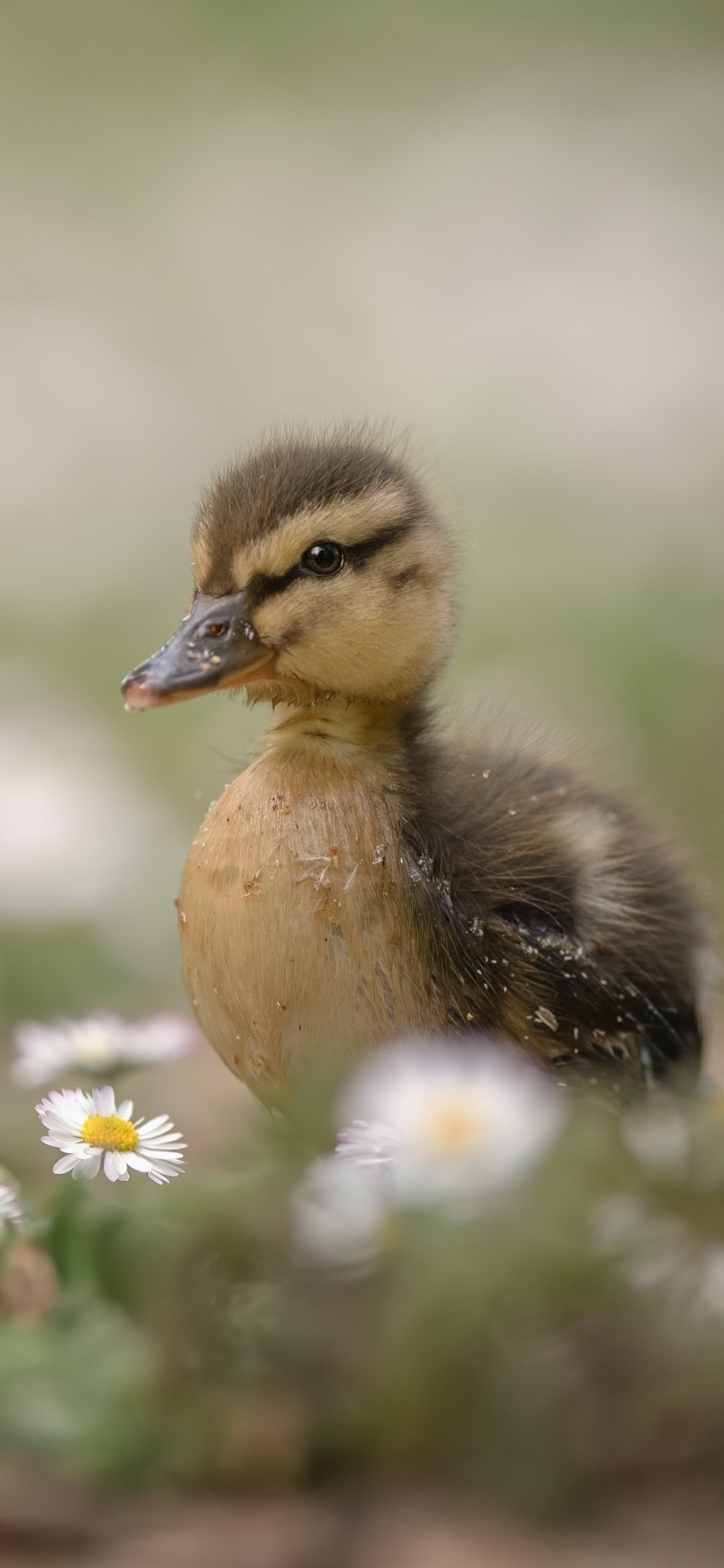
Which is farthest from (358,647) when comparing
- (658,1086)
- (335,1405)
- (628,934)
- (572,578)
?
(572,578)

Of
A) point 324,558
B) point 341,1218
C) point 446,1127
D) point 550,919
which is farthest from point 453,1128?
point 324,558

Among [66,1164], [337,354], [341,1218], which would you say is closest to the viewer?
[341,1218]

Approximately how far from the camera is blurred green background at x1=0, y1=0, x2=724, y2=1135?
4.41 meters

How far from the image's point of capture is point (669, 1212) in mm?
1742

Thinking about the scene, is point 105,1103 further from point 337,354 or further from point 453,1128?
point 337,354

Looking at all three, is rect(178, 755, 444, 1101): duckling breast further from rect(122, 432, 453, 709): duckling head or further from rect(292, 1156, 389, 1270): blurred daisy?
rect(292, 1156, 389, 1270): blurred daisy

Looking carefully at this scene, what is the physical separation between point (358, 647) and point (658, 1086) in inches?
31.7

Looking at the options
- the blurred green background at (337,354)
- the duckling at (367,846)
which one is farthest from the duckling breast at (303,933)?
the blurred green background at (337,354)

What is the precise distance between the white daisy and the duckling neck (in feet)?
2.12

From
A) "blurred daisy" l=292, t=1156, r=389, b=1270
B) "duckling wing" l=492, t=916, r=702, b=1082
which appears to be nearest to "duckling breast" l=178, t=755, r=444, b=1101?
"duckling wing" l=492, t=916, r=702, b=1082

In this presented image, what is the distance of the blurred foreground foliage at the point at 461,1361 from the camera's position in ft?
5.41

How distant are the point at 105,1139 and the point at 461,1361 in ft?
2.23

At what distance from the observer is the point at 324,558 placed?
8.54ft

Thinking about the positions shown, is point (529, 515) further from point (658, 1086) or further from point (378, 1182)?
point (378, 1182)
